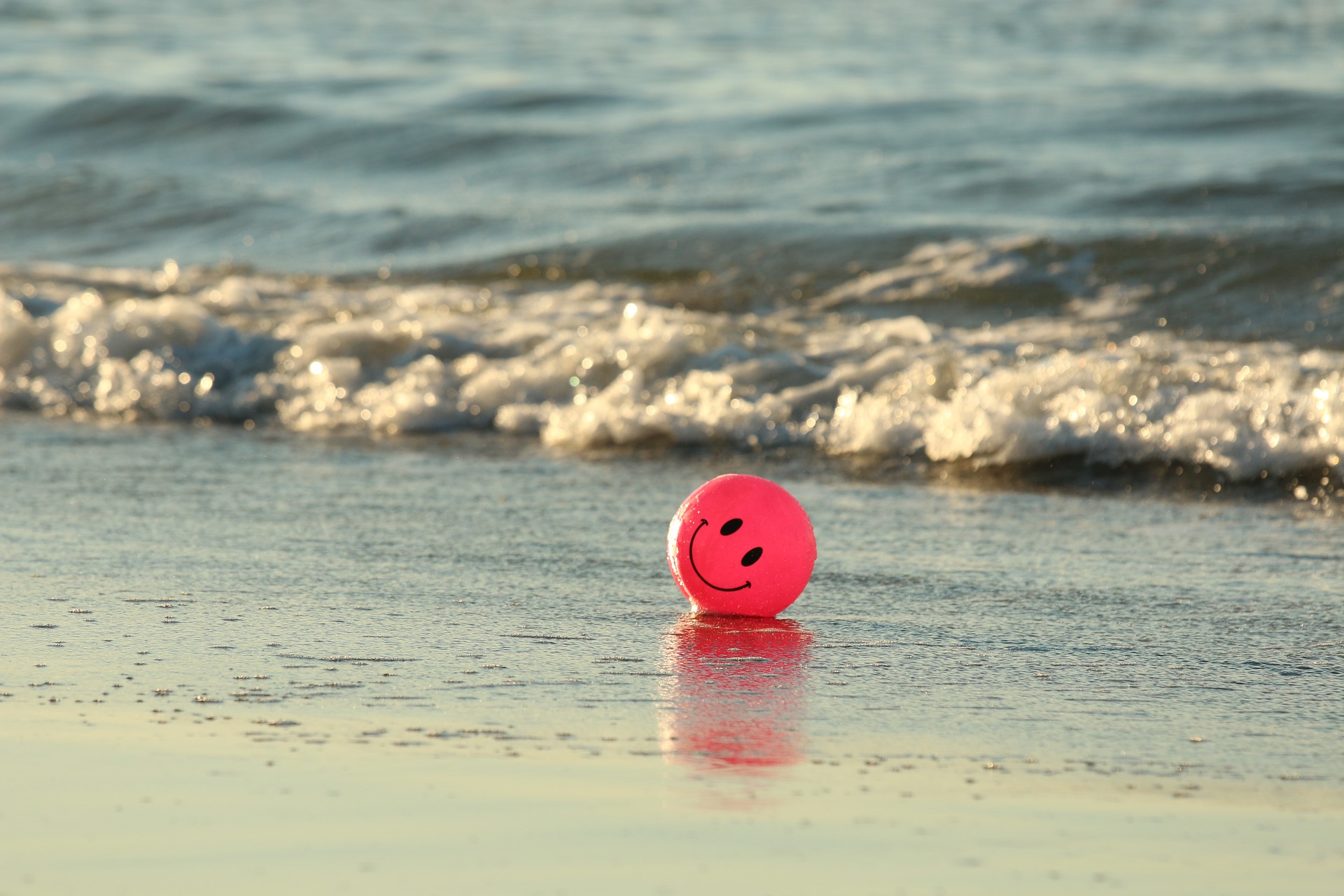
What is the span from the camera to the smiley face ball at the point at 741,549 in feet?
13.9

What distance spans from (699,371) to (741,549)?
3388 millimetres

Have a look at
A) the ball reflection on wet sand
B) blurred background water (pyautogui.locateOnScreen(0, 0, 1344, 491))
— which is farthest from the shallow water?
blurred background water (pyautogui.locateOnScreen(0, 0, 1344, 491))

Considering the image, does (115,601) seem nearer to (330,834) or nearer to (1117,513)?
(330,834)

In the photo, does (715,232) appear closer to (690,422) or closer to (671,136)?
(671,136)

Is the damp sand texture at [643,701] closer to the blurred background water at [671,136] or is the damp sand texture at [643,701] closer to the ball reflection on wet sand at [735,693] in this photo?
the ball reflection on wet sand at [735,693]

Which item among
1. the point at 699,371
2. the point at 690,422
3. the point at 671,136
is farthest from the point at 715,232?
the point at 690,422

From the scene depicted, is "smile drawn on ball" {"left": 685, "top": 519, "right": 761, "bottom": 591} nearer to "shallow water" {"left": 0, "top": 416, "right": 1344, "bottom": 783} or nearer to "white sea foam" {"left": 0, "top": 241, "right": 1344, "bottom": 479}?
"shallow water" {"left": 0, "top": 416, "right": 1344, "bottom": 783}

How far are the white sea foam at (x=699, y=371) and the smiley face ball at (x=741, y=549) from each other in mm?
2304

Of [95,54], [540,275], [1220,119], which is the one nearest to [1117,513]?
[540,275]

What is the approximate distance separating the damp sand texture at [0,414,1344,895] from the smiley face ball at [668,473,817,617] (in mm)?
78

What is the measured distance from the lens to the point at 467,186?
13078 mm

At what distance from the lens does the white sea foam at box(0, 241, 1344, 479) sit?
646 cm

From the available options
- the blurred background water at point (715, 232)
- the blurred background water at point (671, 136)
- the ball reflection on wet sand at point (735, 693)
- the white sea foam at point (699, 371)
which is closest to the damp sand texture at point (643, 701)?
the ball reflection on wet sand at point (735, 693)

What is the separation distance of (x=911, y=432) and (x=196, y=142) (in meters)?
9.65
